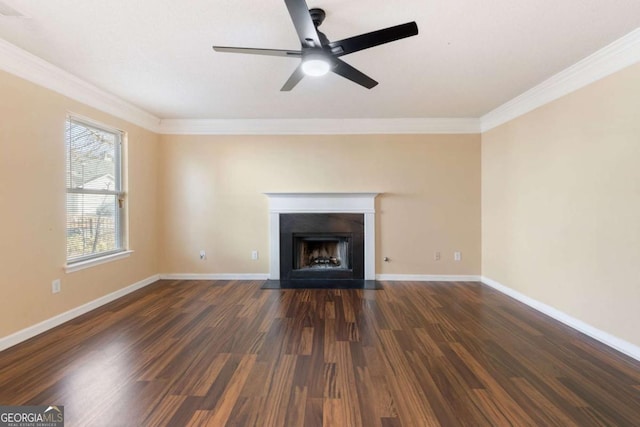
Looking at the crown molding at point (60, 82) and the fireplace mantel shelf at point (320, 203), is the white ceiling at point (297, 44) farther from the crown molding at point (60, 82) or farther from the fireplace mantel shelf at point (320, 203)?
the fireplace mantel shelf at point (320, 203)

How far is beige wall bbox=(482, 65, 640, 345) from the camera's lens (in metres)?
2.15

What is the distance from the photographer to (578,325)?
254 centimetres

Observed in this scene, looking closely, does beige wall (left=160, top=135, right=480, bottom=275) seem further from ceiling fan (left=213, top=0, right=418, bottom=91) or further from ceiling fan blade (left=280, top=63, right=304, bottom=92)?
ceiling fan (left=213, top=0, right=418, bottom=91)

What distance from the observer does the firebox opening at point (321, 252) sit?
4180 mm

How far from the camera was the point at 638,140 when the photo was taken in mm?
2076

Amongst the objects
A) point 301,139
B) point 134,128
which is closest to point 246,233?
point 301,139

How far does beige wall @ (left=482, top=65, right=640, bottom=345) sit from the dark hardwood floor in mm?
360

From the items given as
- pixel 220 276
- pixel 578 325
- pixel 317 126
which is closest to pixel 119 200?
pixel 220 276

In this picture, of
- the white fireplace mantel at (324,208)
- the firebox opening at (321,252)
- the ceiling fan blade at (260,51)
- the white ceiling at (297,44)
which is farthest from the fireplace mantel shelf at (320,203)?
the ceiling fan blade at (260,51)

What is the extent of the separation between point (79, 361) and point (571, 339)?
12.8 feet

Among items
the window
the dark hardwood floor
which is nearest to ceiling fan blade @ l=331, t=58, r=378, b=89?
the dark hardwood floor

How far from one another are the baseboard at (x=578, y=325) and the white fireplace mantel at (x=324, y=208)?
5.74 ft

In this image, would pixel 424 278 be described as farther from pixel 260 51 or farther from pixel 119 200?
pixel 119 200

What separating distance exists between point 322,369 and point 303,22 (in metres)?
2.16
